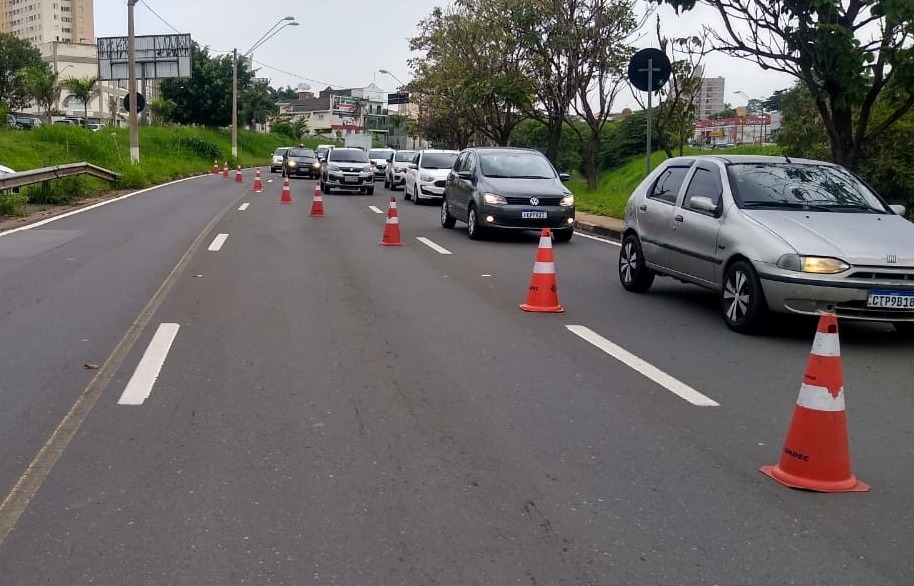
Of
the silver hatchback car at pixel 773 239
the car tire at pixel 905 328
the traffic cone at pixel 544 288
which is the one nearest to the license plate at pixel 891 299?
the silver hatchback car at pixel 773 239

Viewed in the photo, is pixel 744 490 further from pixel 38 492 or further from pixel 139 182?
pixel 139 182

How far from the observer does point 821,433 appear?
4.80 meters

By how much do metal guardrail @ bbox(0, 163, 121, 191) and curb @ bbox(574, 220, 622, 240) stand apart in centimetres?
1163

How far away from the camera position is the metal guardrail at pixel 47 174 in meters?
19.8

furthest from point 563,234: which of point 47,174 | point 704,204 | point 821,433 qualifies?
point 47,174

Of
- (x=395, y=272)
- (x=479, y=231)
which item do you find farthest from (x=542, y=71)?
(x=395, y=272)

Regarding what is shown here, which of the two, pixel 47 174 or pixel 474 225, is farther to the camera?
pixel 47 174

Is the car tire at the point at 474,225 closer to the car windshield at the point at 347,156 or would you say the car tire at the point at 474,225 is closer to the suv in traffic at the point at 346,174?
the suv in traffic at the point at 346,174

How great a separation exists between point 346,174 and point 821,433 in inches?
1124

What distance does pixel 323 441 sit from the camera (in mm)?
5438

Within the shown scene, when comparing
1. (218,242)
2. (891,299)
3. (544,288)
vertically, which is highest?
(891,299)

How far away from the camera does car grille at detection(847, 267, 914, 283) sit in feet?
26.2

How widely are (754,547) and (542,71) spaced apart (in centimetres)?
3200

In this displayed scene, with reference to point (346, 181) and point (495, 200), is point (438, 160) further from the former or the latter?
point (495, 200)
